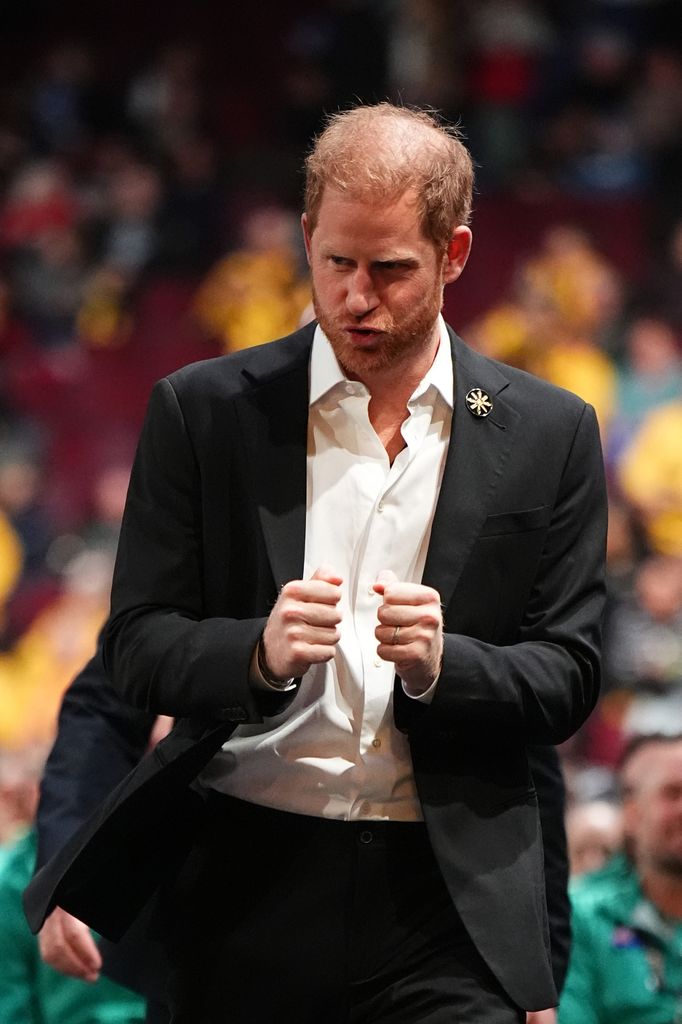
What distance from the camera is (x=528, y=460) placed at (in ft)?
7.34

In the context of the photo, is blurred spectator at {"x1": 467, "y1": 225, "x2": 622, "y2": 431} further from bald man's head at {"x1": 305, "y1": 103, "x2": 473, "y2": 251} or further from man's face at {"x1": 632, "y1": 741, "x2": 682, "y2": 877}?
bald man's head at {"x1": 305, "y1": 103, "x2": 473, "y2": 251}

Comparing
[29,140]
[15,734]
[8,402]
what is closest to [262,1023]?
[15,734]

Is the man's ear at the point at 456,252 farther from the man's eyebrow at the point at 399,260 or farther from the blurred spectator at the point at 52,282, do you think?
the blurred spectator at the point at 52,282

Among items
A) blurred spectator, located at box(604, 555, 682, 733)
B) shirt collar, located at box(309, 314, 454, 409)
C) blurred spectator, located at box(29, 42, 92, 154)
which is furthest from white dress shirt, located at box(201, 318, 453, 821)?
blurred spectator, located at box(29, 42, 92, 154)

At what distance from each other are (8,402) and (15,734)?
1820 millimetres

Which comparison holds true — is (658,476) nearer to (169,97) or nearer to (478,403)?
(169,97)

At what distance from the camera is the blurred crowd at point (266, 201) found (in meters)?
8.48

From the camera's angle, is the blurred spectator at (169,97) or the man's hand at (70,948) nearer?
the man's hand at (70,948)

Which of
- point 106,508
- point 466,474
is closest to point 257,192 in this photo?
point 106,508

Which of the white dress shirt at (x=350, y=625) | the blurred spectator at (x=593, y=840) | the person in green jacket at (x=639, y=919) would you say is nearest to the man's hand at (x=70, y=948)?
the white dress shirt at (x=350, y=625)

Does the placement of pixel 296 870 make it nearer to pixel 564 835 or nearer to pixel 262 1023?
pixel 262 1023

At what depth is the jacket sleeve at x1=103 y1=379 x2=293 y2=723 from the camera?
2.04 metres

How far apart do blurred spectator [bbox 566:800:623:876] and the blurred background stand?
3.53 m

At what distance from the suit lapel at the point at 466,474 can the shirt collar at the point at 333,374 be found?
1 centimetres
